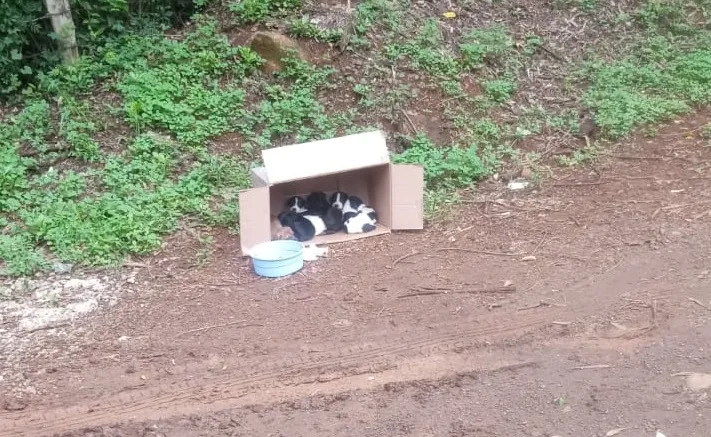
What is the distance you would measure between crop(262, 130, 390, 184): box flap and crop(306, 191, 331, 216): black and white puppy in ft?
1.83

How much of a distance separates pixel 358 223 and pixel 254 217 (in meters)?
0.77

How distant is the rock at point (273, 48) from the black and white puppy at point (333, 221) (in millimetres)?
2225

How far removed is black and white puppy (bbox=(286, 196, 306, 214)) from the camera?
19.1 feet

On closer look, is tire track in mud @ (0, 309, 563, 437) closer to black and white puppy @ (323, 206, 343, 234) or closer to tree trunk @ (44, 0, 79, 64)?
black and white puppy @ (323, 206, 343, 234)

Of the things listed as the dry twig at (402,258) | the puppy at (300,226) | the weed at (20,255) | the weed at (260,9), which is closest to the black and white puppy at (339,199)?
the puppy at (300,226)

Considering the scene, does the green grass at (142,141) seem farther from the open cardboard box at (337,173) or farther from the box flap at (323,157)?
the box flap at (323,157)

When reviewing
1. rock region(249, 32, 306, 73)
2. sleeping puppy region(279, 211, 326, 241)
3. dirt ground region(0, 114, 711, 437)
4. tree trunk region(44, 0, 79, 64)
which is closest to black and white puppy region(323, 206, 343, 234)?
sleeping puppy region(279, 211, 326, 241)

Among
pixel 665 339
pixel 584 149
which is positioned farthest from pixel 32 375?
pixel 584 149

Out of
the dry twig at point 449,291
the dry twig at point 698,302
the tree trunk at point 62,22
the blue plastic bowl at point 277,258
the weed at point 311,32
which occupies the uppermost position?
the tree trunk at point 62,22

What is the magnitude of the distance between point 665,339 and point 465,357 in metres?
1.02

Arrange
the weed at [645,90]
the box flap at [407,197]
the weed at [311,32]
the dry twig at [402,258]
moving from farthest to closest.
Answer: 1. the weed at [311,32]
2. the weed at [645,90]
3. the box flap at [407,197]
4. the dry twig at [402,258]

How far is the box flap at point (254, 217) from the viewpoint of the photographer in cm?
525

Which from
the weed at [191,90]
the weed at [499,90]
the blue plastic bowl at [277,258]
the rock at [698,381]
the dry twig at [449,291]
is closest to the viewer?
the rock at [698,381]

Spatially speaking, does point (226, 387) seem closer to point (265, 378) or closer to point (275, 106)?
point (265, 378)
